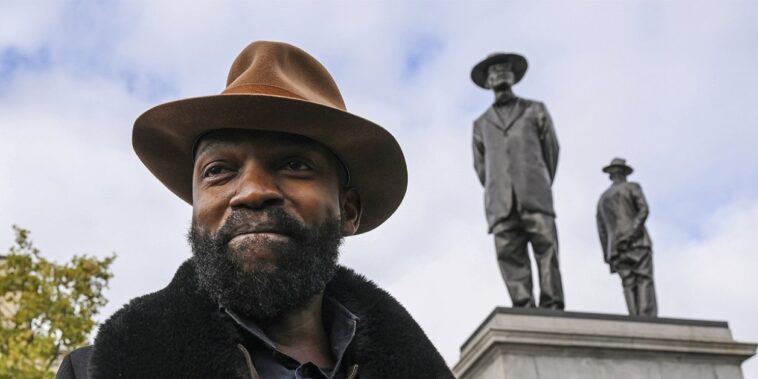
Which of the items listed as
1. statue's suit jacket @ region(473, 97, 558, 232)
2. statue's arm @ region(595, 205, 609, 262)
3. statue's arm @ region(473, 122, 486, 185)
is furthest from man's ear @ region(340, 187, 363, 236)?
statue's arm @ region(595, 205, 609, 262)

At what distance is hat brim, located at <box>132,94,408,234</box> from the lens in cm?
221

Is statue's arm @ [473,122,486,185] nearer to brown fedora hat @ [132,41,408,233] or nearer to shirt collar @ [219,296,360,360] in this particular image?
brown fedora hat @ [132,41,408,233]

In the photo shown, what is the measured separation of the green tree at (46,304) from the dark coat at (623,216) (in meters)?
8.55

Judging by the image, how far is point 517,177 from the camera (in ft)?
31.6

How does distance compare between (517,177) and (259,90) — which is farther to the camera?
(517,177)

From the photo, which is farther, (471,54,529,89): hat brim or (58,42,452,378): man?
(471,54,529,89): hat brim

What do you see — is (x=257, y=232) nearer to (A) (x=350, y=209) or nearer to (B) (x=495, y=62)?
(A) (x=350, y=209)

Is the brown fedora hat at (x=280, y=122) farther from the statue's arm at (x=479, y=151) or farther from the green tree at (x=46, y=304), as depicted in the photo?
the green tree at (x=46, y=304)

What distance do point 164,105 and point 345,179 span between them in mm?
532

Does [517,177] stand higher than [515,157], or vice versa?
[515,157]

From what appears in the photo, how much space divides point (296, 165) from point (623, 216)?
412 inches

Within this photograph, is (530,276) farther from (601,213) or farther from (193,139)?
(193,139)

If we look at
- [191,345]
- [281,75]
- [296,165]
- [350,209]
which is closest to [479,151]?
[350,209]

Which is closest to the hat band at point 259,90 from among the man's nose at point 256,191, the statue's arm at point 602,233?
the man's nose at point 256,191
